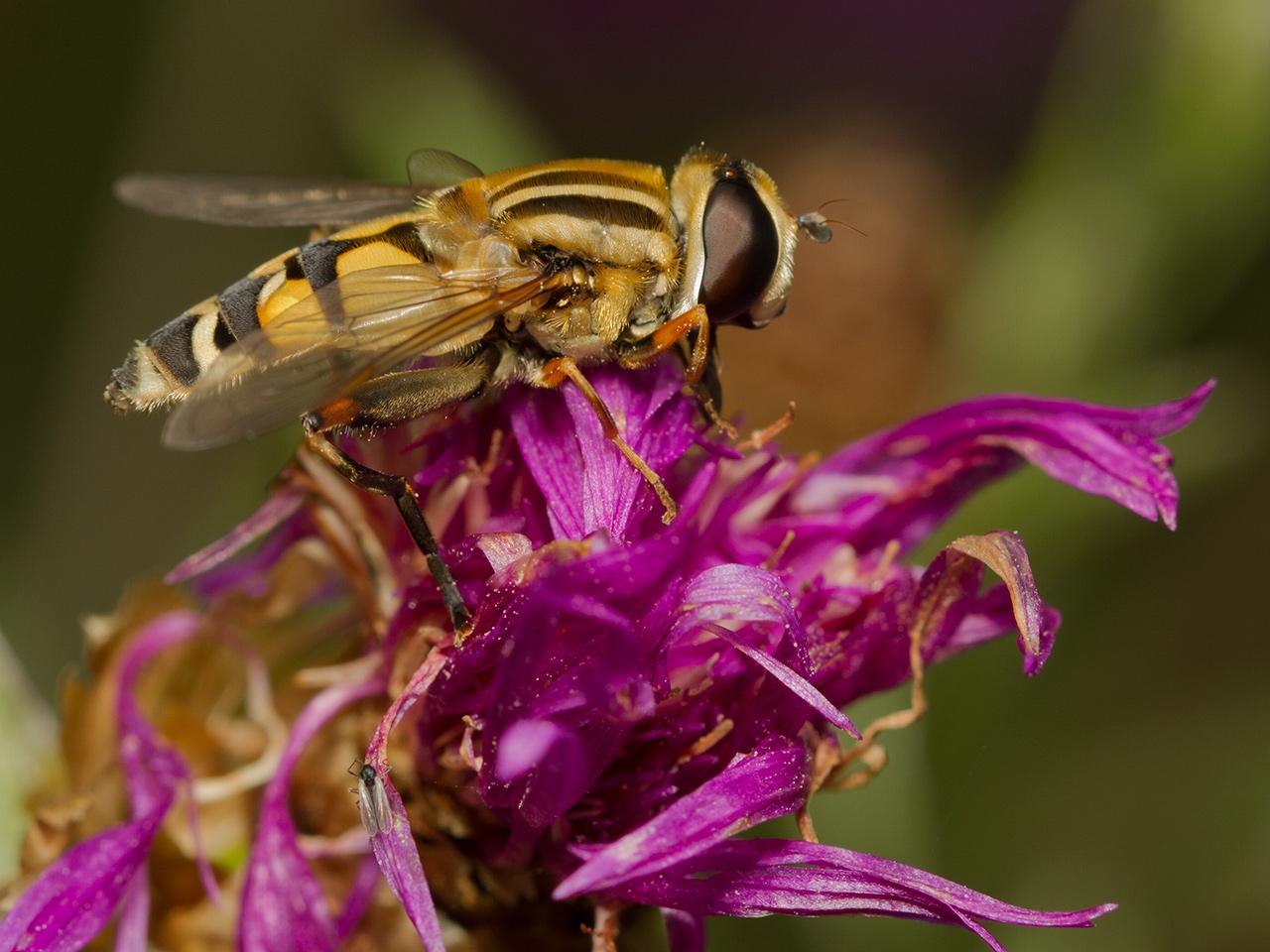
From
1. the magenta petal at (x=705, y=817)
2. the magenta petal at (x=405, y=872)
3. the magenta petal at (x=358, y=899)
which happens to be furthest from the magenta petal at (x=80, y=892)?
the magenta petal at (x=705, y=817)

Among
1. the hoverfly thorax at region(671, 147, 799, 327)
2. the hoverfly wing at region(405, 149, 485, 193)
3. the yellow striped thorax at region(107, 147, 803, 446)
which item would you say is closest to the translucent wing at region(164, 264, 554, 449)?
the yellow striped thorax at region(107, 147, 803, 446)

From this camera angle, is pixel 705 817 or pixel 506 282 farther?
pixel 506 282

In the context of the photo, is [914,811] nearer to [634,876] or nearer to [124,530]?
[634,876]

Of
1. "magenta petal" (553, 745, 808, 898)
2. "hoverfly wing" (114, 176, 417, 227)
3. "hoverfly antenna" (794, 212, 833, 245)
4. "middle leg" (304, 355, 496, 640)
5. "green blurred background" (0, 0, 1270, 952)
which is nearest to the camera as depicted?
"magenta petal" (553, 745, 808, 898)

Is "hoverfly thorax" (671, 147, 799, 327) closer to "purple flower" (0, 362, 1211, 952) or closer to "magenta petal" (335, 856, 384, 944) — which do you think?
"purple flower" (0, 362, 1211, 952)

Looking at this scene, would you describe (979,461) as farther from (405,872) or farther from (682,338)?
(405,872)

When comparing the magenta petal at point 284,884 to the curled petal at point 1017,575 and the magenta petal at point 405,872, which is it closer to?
the magenta petal at point 405,872

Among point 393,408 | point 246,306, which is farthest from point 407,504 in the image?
point 246,306
